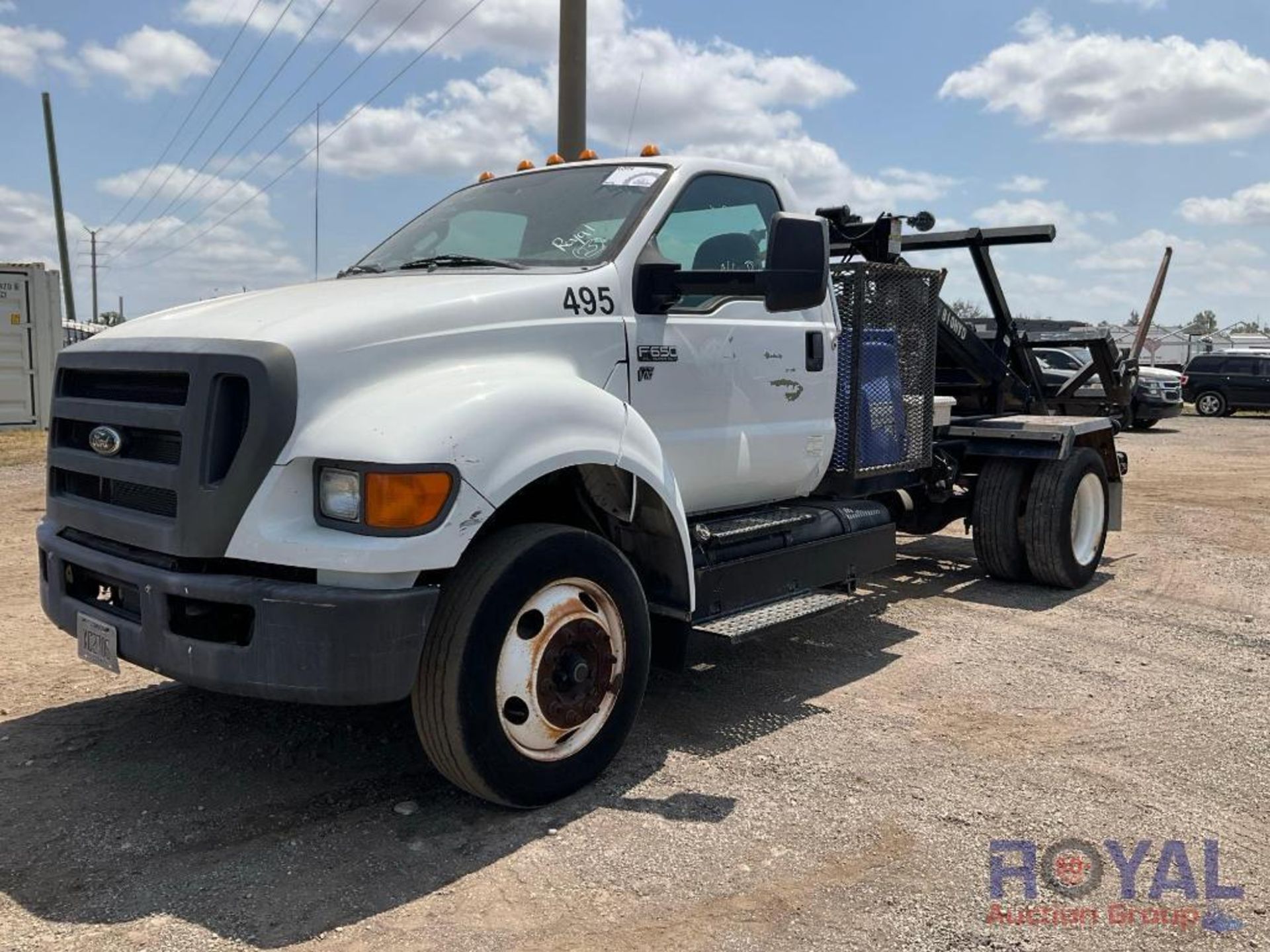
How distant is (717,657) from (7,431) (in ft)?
51.9

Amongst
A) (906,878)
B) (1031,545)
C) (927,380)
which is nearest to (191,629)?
(906,878)

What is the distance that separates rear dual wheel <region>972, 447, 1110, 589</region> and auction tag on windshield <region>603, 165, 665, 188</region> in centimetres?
384

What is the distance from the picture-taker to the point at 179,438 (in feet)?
11.2

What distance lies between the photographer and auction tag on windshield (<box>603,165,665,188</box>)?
4.60 meters

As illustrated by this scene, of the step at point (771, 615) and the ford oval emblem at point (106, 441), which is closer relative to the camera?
the ford oval emblem at point (106, 441)

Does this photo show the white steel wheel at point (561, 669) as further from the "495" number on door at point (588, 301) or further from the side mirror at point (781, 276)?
the side mirror at point (781, 276)

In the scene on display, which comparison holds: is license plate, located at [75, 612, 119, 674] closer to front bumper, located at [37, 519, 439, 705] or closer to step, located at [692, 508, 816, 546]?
front bumper, located at [37, 519, 439, 705]

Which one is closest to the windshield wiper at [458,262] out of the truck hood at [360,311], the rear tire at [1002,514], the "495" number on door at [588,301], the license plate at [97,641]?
the truck hood at [360,311]

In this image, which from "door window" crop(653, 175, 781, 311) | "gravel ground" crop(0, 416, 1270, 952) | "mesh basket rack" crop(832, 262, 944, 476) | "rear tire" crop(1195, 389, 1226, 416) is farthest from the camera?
"rear tire" crop(1195, 389, 1226, 416)

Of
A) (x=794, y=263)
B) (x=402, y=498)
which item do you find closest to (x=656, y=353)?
(x=794, y=263)

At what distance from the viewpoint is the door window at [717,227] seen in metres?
4.59

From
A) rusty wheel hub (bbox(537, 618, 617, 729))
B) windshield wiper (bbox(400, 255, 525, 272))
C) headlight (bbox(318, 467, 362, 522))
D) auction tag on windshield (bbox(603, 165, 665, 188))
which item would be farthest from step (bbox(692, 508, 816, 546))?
headlight (bbox(318, 467, 362, 522))

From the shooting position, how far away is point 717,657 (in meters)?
5.71

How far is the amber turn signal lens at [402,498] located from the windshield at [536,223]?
1.35m
